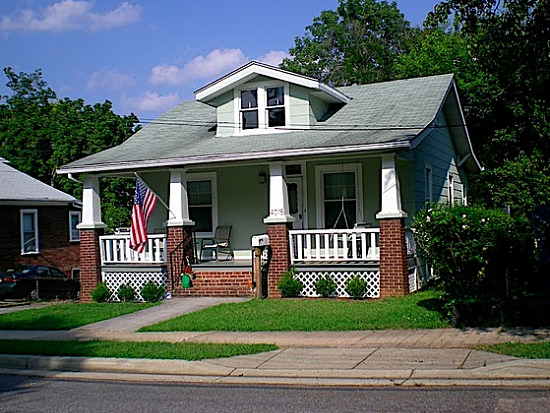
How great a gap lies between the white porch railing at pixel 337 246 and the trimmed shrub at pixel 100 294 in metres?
5.26

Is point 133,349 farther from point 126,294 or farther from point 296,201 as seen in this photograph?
point 296,201

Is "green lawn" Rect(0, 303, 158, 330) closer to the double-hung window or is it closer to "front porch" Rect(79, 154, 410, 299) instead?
"front porch" Rect(79, 154, 410, 299)

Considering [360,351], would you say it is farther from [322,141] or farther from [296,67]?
[296,67]

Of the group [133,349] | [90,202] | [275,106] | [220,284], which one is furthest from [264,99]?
[133,349]

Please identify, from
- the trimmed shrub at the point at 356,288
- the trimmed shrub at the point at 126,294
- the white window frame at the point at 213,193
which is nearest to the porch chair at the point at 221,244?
the white window frame at the point at 213,193

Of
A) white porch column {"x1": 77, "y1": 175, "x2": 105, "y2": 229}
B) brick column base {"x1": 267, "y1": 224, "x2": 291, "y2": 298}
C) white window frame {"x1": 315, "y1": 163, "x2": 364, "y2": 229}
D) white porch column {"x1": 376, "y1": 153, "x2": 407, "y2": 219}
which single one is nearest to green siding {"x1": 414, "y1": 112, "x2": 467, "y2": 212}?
white window frame {"x1": 315, "y1": 163, "x2": 364, "y2": 229}

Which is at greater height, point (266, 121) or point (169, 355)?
point (266, 121)

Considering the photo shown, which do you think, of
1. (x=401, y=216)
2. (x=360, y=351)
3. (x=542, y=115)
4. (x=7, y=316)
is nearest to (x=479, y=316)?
(x=360, y=351)

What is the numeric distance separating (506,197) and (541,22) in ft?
56.6

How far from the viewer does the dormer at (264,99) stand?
62.3ft

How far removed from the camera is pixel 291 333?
12461 millimetres

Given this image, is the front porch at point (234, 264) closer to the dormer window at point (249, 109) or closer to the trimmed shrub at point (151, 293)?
the trimmed shrub at point (151, 293)

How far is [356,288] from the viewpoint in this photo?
16.0 metres

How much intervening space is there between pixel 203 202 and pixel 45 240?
12.6 m
